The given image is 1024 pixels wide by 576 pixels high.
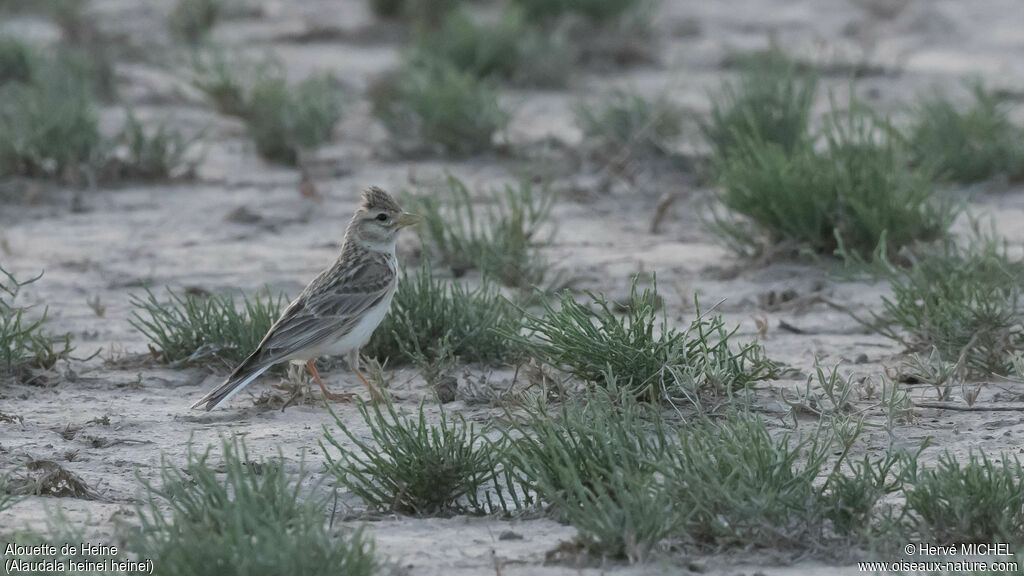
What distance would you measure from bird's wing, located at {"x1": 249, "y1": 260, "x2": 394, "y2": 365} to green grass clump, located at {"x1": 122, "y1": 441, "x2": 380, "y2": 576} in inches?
57.3

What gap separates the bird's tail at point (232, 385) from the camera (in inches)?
202

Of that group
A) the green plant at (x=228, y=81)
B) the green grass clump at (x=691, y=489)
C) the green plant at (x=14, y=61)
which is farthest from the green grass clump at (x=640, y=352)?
the green plant at (x=14, y=61)

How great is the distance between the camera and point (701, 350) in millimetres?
4953

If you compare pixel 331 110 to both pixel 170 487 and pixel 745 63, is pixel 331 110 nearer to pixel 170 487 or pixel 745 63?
pixel 745 63

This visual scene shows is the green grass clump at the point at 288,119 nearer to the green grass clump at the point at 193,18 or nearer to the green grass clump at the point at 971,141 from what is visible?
the green grass clump at the point at 193,18

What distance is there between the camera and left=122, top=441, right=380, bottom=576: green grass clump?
3.39 metres

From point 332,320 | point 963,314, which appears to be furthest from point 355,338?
point 963,314

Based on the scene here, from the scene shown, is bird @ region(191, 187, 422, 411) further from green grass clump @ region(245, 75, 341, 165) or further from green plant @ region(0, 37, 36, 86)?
green plant @ region(0, 37, 36, 86)

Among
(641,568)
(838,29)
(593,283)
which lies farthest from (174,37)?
(641,568)

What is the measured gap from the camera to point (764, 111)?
9016 millimetres

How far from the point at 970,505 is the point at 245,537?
6.48ft

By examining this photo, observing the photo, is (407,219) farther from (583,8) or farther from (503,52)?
(583,8)

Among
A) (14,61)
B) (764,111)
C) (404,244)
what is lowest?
(404,244)

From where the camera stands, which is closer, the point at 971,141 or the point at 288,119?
the point at 971,141
